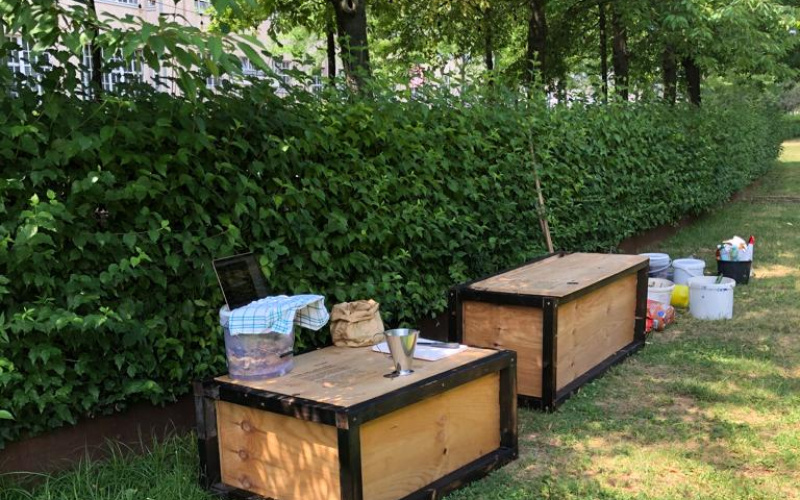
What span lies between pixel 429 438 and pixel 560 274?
2.32 meters

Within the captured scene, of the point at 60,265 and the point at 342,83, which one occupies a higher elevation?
the point at 342,83

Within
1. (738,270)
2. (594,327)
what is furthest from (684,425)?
(738,270)

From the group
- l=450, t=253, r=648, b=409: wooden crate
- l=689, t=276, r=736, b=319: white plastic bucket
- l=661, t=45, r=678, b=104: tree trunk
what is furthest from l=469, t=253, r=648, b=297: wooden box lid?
Result: l=661, t=45, r=678, b=104: tree trunk

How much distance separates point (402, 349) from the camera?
3.46 meters

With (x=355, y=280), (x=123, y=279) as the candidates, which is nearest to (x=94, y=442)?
(x=123, y=279)

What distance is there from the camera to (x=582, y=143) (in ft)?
24.9

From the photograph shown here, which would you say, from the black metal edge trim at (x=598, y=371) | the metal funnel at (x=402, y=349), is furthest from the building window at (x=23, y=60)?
the black metal edge trim at (x=598, y=371)

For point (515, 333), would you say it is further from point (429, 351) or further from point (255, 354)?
point (255, 354)

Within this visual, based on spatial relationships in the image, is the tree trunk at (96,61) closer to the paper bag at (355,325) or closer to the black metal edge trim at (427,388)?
the paper bag at (355,325)

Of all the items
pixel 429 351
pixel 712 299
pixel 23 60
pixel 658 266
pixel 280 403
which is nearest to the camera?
pixel 280 403

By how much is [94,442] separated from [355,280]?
179 cm

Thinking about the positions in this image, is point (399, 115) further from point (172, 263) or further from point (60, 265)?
point (60, 265)

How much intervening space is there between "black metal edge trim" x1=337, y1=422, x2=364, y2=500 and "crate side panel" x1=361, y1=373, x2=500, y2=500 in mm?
100

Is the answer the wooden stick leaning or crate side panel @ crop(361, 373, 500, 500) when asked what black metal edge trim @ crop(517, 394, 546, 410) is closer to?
crate side panel @ crop(361, 373, 500, 500)
